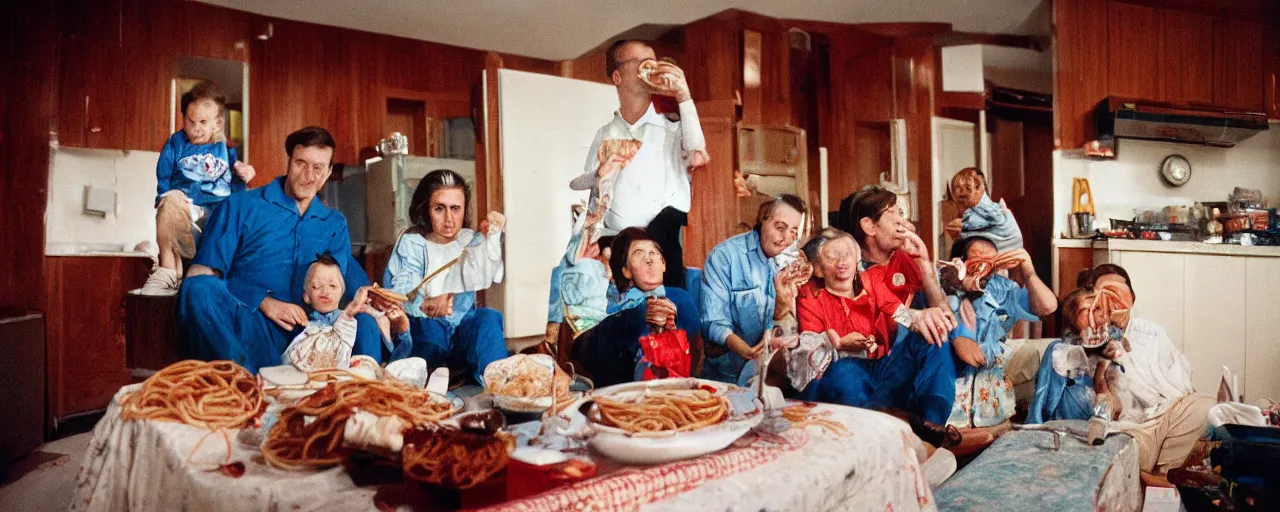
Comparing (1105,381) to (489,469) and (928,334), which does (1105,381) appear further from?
(489,469)

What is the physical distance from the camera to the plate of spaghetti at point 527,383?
2391 millimetres

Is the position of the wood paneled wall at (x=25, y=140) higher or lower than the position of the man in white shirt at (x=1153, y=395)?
higher

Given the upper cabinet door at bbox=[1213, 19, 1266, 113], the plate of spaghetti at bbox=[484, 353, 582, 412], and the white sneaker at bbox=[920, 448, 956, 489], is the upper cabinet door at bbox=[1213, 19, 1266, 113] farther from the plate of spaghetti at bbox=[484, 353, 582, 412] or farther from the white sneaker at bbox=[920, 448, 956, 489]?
the plate of spaghetti at bbox=[484, 353, 582, 412]

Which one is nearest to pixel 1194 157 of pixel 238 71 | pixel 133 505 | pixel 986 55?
pixel 986 55

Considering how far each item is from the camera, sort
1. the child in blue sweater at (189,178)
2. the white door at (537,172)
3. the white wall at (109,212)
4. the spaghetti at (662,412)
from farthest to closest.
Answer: the white door at (537,172) → the child in blue sweater at (189,178) → the white wall at (109,212) → the spaghetti at (662,412)

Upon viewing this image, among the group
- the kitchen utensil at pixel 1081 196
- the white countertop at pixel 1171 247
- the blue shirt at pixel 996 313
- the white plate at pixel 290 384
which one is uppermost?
the kitchen utensil at pixel 1081 196

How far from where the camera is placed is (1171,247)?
362 cm

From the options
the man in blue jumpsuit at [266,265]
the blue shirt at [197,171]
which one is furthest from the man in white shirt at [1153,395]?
the blue shirt at [197,171]

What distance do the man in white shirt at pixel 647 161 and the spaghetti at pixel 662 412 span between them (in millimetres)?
1153

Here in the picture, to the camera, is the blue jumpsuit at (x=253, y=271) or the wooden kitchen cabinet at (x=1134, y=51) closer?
the blue jumpsuit at (x=253, y=271)

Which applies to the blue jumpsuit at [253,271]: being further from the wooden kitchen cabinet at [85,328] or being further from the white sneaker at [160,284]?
the wooden kitchen cabinet at [85,328]

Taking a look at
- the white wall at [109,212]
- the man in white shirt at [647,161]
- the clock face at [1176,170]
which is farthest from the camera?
the clock face at [1176,170]

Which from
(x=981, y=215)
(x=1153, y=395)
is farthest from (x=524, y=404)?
(x=1153, y=395)

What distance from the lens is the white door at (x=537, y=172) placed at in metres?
3.09
